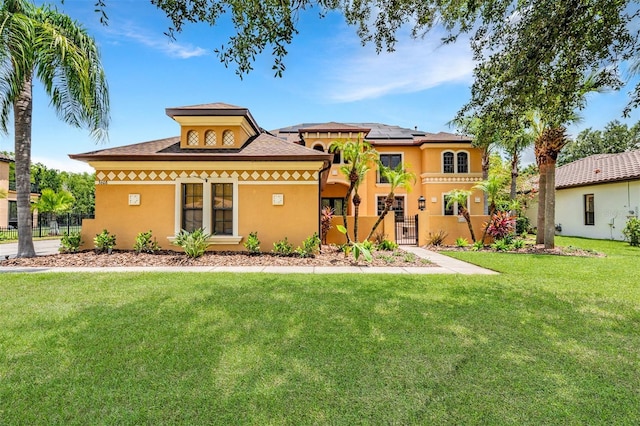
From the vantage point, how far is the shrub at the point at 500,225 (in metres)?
13.9

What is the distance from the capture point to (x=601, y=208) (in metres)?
18.1

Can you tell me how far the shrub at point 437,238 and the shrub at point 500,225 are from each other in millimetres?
1961

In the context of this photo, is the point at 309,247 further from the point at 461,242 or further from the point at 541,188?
the point at 541,188

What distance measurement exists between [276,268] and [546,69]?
24.7 feet

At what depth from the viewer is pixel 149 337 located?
3.79m

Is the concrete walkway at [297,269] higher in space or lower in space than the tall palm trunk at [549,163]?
lower

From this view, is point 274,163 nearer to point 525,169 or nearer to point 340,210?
point 340,210

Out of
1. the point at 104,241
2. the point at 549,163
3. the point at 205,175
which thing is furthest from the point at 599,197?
the point at 104,241

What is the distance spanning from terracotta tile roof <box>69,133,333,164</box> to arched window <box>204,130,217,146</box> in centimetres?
43

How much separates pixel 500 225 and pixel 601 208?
30.8ft

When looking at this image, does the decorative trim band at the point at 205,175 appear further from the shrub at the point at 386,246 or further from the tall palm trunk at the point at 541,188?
the tall palm trunk at the point at 541,188

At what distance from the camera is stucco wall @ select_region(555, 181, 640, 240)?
16.5 m

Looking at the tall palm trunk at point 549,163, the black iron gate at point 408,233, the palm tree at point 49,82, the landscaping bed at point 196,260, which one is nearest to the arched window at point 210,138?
the palm tree at point 49,82

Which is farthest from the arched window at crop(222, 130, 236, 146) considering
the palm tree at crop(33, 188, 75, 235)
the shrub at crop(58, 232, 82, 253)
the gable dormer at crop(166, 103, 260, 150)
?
the palm tree at crop(33, 188, 75, 235)
